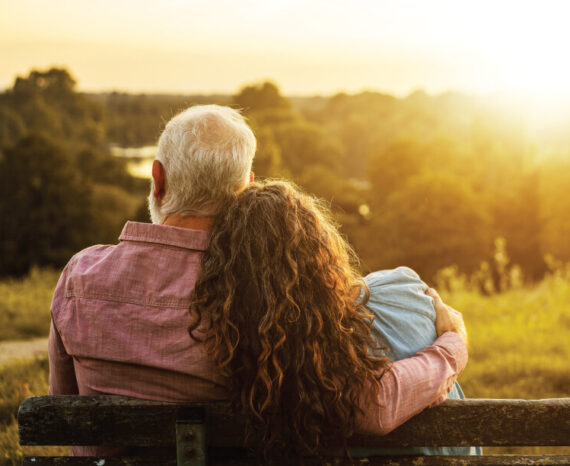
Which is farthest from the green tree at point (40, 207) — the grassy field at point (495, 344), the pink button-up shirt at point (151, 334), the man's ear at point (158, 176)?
the pink button-up shirt at point (151, 334)

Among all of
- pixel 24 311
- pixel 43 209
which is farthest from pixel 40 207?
pixel 24 311

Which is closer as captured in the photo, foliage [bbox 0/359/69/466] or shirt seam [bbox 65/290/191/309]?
shirt seam [bbox 65/290/191/309]

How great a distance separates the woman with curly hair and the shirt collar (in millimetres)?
76

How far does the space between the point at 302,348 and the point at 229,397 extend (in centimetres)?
25

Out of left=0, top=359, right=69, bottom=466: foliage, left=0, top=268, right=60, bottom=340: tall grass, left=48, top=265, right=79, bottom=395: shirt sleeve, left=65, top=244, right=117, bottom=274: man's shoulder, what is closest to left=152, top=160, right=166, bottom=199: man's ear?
left=65, top=244, right=117, bottom=274: man's shoulder

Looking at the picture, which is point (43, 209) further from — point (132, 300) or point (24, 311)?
point (132, 300)

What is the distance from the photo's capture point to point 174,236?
202cm

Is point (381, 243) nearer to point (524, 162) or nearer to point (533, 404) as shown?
point (524, 162)

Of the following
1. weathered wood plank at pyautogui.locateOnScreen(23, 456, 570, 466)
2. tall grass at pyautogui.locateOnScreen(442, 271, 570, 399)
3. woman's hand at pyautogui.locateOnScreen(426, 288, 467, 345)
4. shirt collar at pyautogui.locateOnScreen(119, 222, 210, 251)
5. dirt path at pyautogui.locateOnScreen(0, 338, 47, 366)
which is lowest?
tall grass at pyautogui.locateOnScreen(442, 271, 570, 399)

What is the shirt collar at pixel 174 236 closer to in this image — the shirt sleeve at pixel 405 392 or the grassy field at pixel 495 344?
the shirt sleeve at pixel 405 392

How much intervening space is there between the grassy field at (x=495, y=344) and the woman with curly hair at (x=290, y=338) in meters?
2.23

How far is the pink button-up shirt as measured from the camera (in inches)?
74.5

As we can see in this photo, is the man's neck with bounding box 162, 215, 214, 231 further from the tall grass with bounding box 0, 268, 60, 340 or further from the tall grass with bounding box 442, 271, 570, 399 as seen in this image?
the tall grass with bounding box 0, 268, 60, 340

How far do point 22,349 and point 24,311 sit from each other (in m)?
1.18
